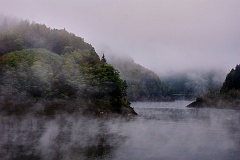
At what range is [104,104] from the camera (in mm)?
171375

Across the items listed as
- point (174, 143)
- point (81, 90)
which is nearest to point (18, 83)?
point (81, 90)

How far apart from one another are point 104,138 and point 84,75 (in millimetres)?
108986

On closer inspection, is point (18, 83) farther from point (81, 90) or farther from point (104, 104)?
point (104, 104)

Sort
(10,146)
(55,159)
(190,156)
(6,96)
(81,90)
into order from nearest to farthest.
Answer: (55,159) < (190,156) < (10,146) < (6,96) < (81,90)

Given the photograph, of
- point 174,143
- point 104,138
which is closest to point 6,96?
point 104,138

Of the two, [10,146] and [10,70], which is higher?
[10,70]

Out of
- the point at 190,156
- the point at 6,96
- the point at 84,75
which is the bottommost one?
the point at 190,156

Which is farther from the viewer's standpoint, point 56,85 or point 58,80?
point 58,80

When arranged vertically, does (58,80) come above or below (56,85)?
→ above

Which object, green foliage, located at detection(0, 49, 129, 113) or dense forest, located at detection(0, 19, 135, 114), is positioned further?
green foliage, located at detection(0, 49, 129, 113)

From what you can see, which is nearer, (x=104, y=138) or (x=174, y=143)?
(x=174, y=143)

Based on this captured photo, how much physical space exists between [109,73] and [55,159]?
13772 cm

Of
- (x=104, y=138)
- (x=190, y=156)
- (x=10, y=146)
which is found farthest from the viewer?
(x=104, y=138)

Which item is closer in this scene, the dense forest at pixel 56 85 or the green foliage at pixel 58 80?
the dense forest at pixel 56 85
